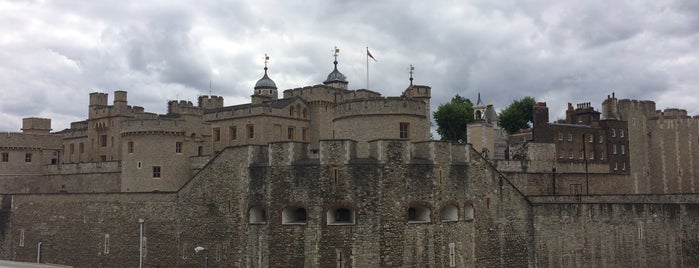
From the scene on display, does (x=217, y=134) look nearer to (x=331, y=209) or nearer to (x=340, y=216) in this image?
(x=340, y=216)

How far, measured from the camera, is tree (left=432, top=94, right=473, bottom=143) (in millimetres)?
63562

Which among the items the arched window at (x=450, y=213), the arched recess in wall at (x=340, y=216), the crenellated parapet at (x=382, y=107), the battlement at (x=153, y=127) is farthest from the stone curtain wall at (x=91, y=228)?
the arched window at (x=450, y=213)

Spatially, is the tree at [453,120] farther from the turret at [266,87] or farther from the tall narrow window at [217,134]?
the tall narrow window at [217,134]

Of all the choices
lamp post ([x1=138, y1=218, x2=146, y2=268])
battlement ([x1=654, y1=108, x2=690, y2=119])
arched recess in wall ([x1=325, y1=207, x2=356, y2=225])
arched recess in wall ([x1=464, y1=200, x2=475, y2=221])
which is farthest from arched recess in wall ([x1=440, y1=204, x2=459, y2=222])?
battlement ([x1=654, y1=108, x2=690, y2=119])

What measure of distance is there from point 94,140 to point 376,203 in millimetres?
31359

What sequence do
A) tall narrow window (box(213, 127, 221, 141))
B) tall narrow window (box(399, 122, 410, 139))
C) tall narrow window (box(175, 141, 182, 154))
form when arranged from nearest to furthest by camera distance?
tall narrow window (box(399, 122, 410, 139)), tall narrow window (box(175, 141, 182, 154)), tall narrow window (box(213, 127, 221, 141))

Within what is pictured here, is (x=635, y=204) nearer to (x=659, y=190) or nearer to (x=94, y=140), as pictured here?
(x=659, y=190)

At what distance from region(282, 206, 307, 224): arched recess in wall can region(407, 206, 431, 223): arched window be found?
15.6 feet

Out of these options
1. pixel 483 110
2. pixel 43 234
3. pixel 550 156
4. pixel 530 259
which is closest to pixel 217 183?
pixel 43 234

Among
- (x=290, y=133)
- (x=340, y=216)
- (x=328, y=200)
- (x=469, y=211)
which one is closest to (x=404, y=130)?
(x=469, y=211)

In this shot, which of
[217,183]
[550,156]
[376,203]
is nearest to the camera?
[376,203]

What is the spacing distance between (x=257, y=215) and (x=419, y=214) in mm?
7421

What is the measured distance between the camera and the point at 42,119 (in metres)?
→ 53.4

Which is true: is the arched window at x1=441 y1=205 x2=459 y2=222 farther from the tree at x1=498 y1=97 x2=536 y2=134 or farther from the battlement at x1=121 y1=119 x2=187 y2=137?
the tree at x1=498 y1=97 x2=536 y2=134
